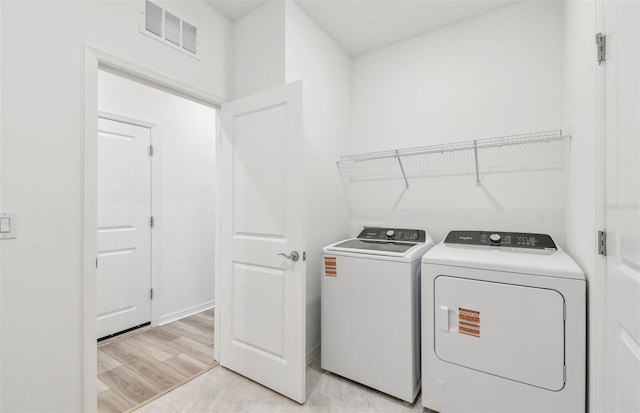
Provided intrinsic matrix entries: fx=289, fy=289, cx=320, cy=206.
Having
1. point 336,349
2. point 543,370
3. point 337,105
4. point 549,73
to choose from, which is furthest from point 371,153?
point 543,370

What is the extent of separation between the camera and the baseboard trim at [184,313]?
9.77ft

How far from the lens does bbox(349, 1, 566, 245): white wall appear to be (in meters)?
1.99

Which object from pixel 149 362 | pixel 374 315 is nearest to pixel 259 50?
pixel 374 315

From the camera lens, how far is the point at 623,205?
95 cm

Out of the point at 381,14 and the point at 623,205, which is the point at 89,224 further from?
the point at 381,14

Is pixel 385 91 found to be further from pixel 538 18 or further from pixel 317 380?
pixel 317 380

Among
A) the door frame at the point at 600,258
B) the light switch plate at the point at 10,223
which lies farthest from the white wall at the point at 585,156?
the light switch plate at the point at 10,223

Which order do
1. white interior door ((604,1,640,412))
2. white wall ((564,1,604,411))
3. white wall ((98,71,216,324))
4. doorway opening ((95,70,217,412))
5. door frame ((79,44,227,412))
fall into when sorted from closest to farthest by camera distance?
1. white interior door ((604,1,640,412))
2. white wall ((564,1,604,411))
3. door frame ((79,44,227,412))
4. doorway opening ((95,70,217,412))
5. white wall ((98,71,216,324))

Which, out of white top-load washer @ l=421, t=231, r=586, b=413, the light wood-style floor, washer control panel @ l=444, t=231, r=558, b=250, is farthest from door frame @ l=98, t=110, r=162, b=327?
washer control panel @ l=444, t=231, r=558, b=250

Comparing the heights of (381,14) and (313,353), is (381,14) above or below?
above

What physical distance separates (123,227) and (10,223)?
158 centimetres

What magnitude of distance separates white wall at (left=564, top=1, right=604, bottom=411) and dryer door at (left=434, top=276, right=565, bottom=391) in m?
0.13

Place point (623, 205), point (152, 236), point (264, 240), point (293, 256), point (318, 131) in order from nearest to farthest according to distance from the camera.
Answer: point (623, 205), point (293, 256), point (264, 240), point (318, 131), point (152, 236)

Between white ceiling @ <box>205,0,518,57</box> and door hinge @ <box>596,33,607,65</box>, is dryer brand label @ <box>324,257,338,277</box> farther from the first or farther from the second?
white ceiling @ <box>205,0,518,57</box>
